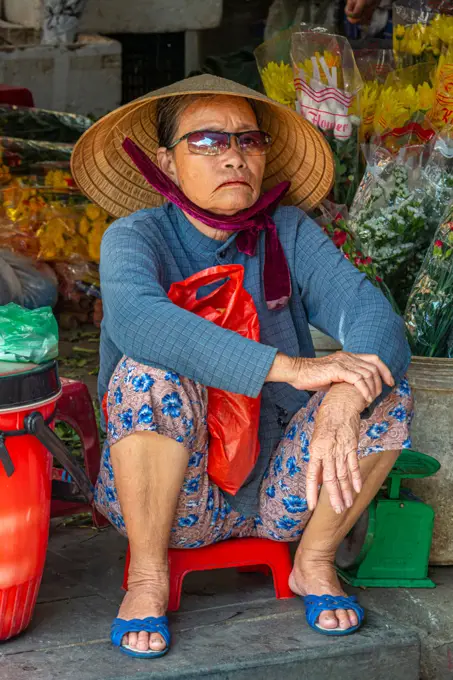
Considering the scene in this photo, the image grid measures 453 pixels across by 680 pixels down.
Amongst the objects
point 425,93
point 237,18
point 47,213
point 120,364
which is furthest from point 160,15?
point 120,364

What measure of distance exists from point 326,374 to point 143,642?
68 centimetres

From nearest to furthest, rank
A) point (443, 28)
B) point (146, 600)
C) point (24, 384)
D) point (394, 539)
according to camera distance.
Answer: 1. point (24, 384)
2. point (146, 600)
3. point (394, 539)
4. point (443, 28)

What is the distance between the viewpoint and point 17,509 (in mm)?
2016

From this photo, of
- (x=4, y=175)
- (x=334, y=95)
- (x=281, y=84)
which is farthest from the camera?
(x=4, y=175)

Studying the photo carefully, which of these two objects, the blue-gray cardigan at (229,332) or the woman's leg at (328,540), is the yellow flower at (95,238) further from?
the woman's leg at (328,540)

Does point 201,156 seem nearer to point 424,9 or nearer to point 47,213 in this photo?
point 424,9

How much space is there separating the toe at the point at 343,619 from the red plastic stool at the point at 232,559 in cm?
19

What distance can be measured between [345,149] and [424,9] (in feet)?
3.57

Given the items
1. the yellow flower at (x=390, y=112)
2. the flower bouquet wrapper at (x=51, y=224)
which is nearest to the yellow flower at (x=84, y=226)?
the flower bouquet wrapper at (x=51, y=224)

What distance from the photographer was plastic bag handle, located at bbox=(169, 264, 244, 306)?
89.0 inches

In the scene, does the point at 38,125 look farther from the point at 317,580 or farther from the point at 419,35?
the point at 317,580

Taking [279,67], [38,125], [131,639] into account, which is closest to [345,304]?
[131,639]

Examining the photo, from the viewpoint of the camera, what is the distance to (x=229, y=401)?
88.0 inches

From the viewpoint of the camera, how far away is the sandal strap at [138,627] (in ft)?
6.99
